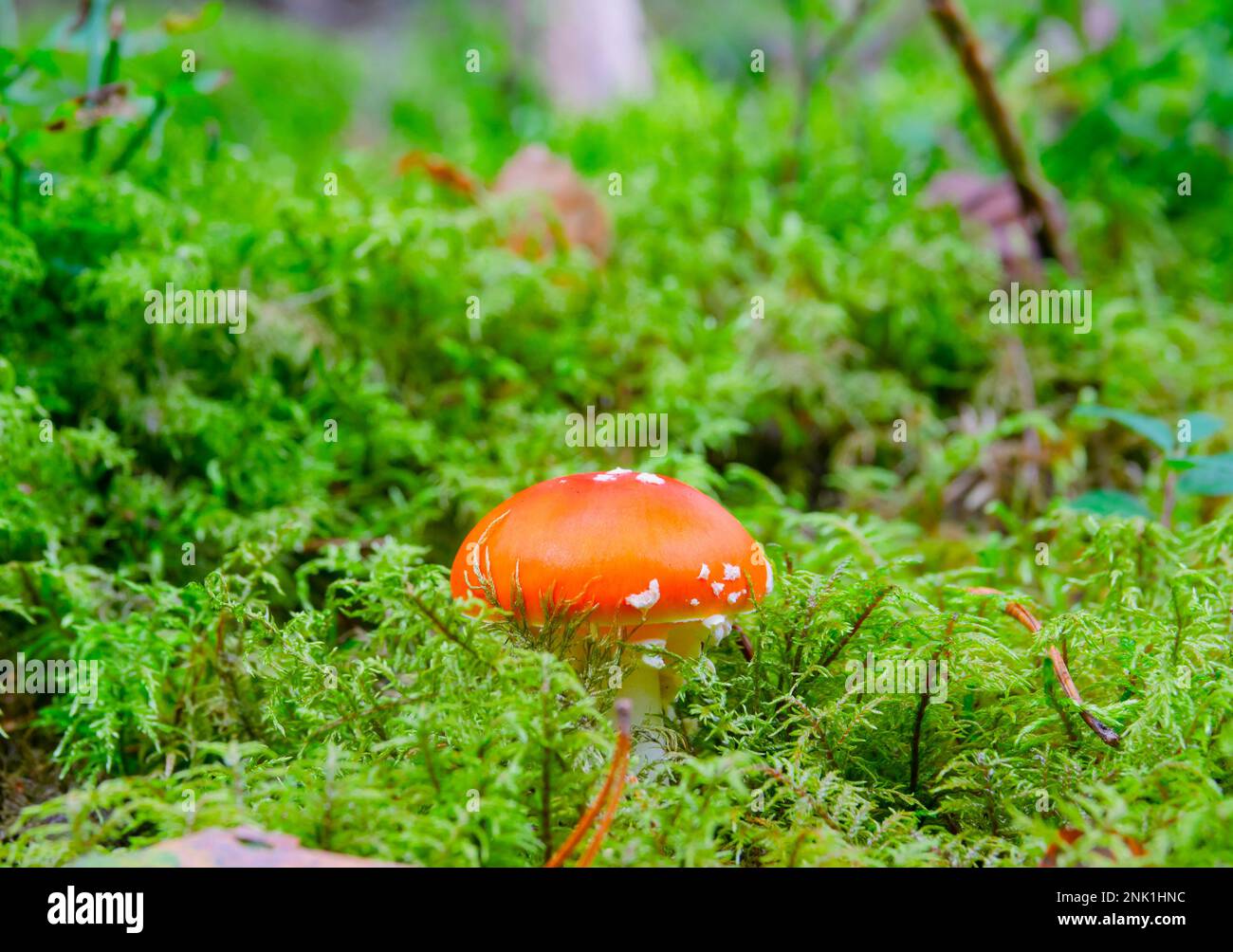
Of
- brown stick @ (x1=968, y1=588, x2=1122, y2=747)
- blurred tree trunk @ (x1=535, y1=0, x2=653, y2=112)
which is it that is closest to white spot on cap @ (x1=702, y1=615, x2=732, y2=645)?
brown stick @ (x1=968, y1=588, x2=1122, y2=747)

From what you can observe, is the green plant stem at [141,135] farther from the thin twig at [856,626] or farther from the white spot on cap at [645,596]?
the thin twig at [856,626]

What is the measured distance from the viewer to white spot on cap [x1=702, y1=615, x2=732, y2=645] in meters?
1.46

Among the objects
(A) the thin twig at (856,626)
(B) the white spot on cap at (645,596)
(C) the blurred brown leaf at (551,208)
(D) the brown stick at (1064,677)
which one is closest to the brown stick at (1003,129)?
(C) the blurred brown leaf at (551,208)

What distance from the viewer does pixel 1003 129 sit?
3.01m

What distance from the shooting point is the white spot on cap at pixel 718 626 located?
1457 millimetres

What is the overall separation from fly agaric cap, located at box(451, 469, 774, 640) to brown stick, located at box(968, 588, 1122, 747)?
51cm

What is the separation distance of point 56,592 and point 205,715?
49 centimetres

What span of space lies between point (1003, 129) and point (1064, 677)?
2215 millimetres

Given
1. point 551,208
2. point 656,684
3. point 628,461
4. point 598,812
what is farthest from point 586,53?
point 598,812

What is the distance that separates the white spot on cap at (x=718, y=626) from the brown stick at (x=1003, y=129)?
2.32 meters

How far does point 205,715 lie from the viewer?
1.67m

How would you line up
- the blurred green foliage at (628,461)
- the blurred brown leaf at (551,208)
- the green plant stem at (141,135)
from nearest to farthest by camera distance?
1. the blurred green foliage at (628,461)
2. the green plant stem at (141,135)
3. the blurred brown leaf at (551,208)

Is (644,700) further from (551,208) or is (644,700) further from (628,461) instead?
(551,208)

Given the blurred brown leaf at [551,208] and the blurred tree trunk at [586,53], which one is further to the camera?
the blurred tree trunk at [586,53]
